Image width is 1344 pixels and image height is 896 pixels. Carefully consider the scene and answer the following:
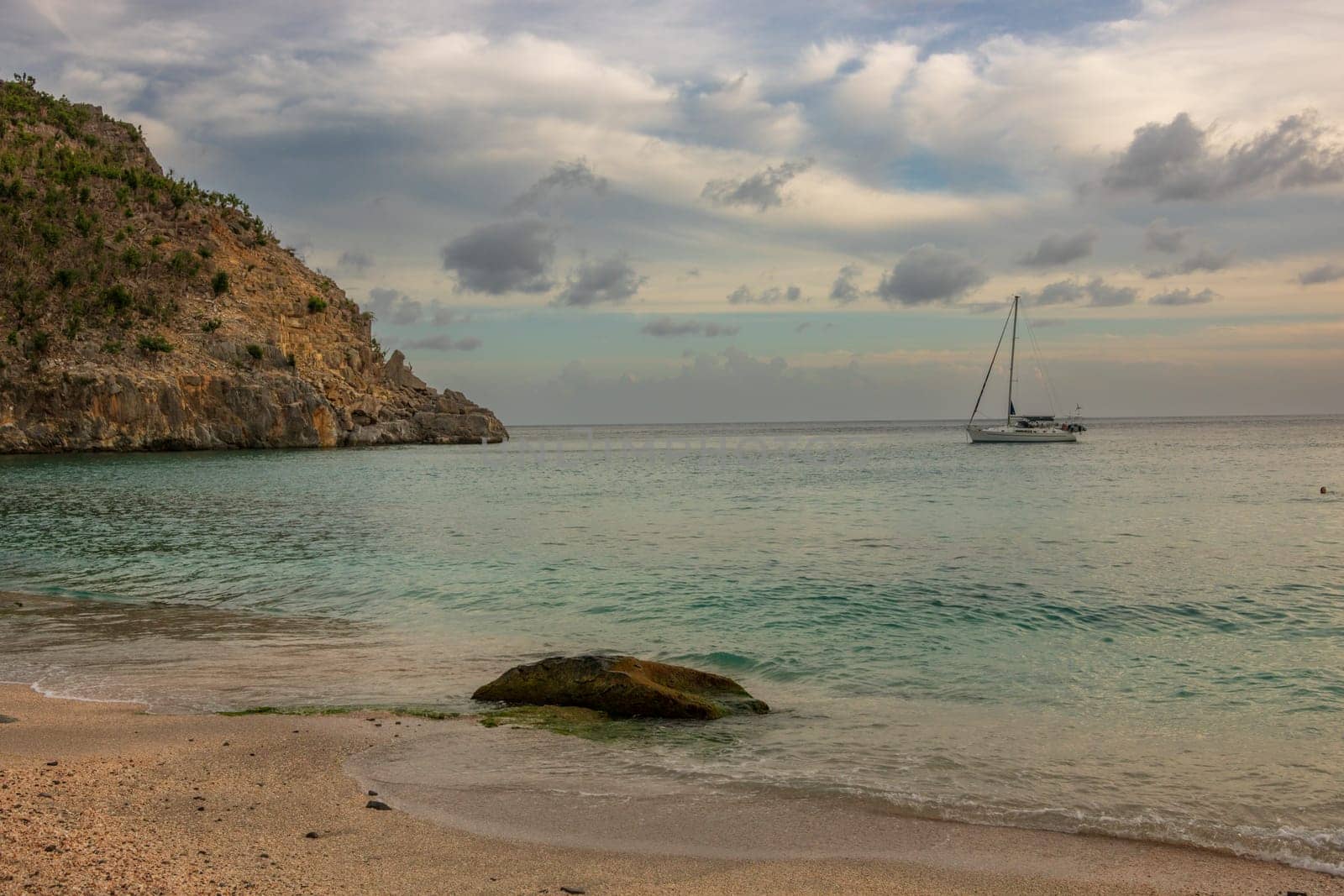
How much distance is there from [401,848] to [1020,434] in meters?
94.0

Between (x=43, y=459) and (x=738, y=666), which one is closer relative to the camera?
Result: (x=738, y=666)

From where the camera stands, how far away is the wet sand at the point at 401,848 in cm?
518

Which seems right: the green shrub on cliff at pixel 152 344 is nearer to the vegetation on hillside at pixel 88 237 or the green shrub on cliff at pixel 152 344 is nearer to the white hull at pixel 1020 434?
the vegetation on hillside at pixel 88 237

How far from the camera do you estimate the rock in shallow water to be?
9523mm

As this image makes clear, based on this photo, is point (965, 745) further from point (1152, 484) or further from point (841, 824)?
point (1152, 484)

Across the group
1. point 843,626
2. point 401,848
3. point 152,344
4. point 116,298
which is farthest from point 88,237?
point 401,848

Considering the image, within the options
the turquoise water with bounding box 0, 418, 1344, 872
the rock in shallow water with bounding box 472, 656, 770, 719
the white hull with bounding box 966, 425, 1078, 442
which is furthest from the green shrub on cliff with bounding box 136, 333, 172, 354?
the white hull with bounding box 966, 425, 1078, 442

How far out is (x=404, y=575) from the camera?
19969 mm

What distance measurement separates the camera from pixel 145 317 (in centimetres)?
7788

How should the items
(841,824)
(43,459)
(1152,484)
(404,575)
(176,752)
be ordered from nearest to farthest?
(841,824), (176,752), (404,575), (1152,484), (43,459)

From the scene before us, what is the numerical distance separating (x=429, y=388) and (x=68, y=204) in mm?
43760

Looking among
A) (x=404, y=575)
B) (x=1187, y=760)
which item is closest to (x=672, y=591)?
(x=404, y=575)

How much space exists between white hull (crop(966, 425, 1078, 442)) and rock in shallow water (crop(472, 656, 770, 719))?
88581 mm

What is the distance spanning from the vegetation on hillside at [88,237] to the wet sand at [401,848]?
77.2 meters
